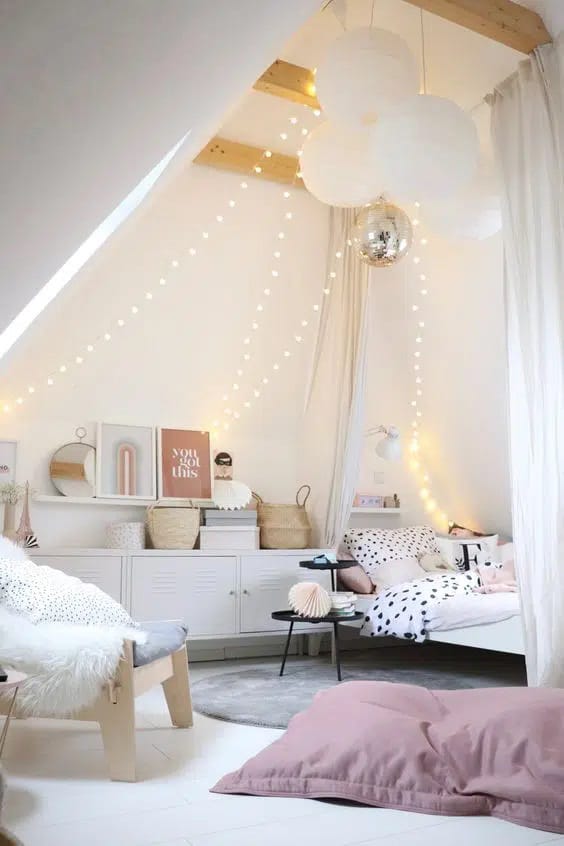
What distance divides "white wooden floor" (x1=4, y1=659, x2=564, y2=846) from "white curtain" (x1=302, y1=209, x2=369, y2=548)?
2.37m

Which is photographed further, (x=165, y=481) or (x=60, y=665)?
(x=165, y=481)

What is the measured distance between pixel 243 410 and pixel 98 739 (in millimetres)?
2779

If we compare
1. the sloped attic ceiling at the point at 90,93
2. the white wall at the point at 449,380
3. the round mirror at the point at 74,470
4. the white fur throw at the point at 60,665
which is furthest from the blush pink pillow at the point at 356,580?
the sloped attic ceiling at the point at 90,93

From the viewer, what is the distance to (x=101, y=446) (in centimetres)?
469

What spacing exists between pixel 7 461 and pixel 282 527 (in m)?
1.76

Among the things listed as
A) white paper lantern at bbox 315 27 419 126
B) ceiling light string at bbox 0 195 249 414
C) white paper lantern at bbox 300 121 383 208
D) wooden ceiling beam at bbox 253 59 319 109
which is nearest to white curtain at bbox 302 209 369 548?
ceiling light string at bbox 0 195 249 414

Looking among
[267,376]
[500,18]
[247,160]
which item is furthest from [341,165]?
[267,376]

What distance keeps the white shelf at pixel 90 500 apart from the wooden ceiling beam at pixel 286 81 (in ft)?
8.30

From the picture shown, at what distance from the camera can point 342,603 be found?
4.24 metres

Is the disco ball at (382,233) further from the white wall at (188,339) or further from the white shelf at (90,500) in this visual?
the white shelf at (90,500)

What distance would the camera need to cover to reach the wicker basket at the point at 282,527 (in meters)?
4.88

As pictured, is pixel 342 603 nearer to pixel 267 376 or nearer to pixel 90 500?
pixel 90 500

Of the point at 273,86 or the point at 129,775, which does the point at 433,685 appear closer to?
the point at 129,775

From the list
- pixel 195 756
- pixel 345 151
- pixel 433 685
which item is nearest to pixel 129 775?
pixel 195 756
